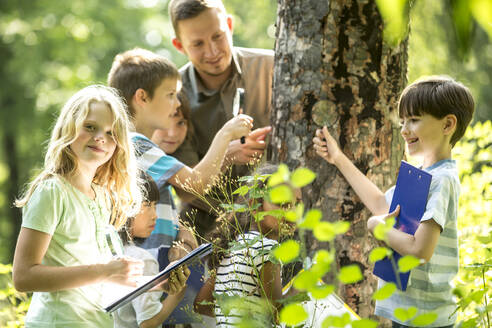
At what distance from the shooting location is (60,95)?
10.7 m

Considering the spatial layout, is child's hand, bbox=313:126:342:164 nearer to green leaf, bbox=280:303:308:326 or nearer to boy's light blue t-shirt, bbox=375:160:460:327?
boy's light blue t-shirt, bbox=375:160:460:327

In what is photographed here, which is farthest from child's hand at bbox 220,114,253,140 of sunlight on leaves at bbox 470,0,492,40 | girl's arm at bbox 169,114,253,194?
sunlight on leaves at bbox 470,0,492,40

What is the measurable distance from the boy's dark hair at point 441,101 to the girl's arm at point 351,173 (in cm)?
41

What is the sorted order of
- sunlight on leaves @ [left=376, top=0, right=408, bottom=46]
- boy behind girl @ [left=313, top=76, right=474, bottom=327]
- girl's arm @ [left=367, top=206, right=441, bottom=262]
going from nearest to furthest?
sunlight on leaves @ [left=376, top=0, right=408, bottom=46] < girl's arm @ [left=367, top=206, right=441, bottom=262] < boy behind girl @ [left=313, top=76, right=474, bottom=327]

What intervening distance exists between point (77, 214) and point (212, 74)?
5.08 feet

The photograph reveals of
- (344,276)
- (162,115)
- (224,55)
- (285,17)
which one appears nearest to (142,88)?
(162,115)

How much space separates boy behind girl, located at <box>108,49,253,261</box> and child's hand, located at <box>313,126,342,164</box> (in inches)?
15.6

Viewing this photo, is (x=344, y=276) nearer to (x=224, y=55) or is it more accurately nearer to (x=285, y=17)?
(x=285, y=17)

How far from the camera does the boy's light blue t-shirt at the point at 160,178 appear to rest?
9.33ft

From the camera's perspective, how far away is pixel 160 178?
2840 millimetres

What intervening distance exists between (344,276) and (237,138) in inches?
67.3

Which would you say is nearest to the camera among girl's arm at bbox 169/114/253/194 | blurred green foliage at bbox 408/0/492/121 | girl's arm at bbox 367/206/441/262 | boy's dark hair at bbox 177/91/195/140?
girl's arm at bbox 367/206/441/262

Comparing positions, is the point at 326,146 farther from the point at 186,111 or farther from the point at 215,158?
the point at 186,111

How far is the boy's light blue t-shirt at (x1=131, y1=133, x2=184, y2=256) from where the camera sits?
2844mm
